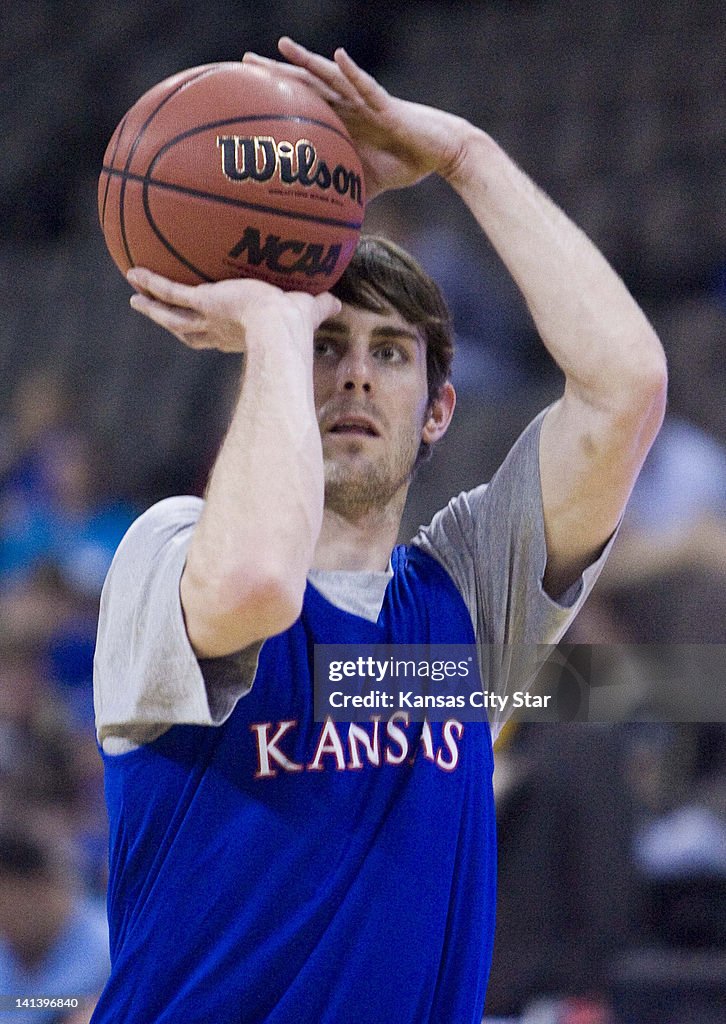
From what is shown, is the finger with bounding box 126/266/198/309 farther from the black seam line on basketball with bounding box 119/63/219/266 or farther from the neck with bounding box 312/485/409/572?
the neck with bounding box 312/485/409/572

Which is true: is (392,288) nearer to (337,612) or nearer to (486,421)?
(337,612)

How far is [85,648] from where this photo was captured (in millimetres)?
4352

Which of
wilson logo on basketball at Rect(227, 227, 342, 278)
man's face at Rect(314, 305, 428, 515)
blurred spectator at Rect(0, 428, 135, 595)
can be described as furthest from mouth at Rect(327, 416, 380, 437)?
blurred spectator at Rect(0, 428, 135, 595)

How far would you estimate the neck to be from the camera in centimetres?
190

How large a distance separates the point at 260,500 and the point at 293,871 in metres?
0.47

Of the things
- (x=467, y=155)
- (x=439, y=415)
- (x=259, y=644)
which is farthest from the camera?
(x=439, y=415)

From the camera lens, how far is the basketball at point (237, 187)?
1716mm

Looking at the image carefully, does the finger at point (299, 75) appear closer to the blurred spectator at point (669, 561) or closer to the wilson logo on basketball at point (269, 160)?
the wilson logo on basketball at point (269, 160)

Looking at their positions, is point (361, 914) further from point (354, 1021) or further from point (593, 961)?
point (593, 961)

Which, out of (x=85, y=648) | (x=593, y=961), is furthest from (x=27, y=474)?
(x=593, y=961)

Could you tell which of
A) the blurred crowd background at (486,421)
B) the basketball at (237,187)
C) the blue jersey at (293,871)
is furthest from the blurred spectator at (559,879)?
the basketball at (237,187)

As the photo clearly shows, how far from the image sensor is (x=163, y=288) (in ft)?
5.60

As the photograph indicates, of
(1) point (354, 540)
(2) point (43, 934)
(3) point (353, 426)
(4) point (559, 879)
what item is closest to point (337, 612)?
(1) point (354, 540)

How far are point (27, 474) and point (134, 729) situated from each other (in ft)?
12.0
